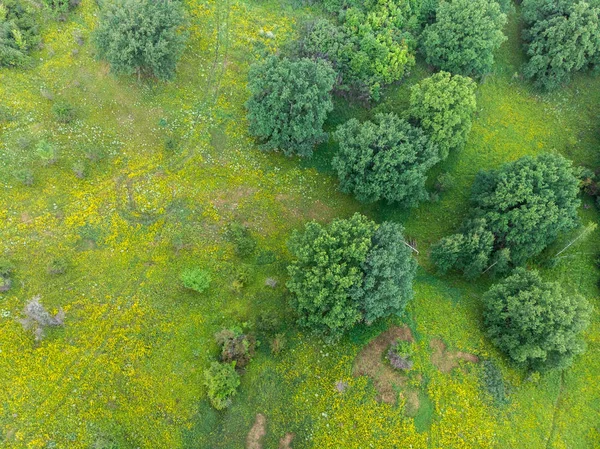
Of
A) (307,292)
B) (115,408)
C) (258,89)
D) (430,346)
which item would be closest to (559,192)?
(430,346)

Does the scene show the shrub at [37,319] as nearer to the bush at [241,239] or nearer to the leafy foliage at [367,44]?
the bush at [241,239]

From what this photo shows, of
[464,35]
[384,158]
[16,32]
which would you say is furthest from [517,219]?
[16,32]

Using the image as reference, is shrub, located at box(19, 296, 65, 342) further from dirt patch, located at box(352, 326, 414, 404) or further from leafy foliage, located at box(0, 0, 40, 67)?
leafy foliage, located at box(0, 0, 40, 67)

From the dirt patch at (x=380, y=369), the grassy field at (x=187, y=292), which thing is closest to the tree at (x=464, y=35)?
the grassy field at (x=187, y=292)

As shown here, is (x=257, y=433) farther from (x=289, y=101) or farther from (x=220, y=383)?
(x=289, y=101)

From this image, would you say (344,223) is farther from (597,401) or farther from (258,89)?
(597,401)
